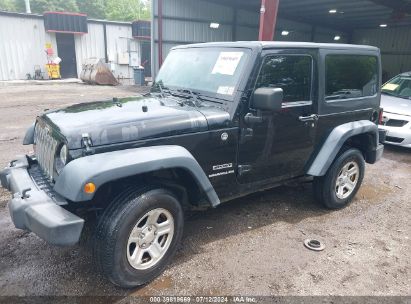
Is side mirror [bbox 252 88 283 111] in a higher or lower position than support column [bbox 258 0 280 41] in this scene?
lower

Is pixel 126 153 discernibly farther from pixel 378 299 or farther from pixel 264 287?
pixel 378 299

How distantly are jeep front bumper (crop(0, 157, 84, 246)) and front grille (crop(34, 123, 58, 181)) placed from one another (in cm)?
20

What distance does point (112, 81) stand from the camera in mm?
21031

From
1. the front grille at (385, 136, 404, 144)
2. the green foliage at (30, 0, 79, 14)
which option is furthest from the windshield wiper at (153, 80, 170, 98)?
the green foliage at (30, 0, 79, 14)

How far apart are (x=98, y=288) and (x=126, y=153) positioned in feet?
3.88

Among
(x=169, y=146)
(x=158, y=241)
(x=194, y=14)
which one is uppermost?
(x=194, y=14)

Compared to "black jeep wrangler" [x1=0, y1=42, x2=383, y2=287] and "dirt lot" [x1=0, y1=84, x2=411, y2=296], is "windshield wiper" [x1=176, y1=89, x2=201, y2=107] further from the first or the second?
"dirt lot" [x1=0, y1=84, x2=411, y2=296]

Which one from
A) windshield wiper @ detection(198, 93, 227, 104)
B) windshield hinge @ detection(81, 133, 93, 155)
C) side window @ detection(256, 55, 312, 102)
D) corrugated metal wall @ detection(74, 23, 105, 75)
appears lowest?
windshield hinge @ detection(81, 133, 93, 155)

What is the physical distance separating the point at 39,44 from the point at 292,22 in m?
16.7

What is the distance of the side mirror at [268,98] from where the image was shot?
3064mm

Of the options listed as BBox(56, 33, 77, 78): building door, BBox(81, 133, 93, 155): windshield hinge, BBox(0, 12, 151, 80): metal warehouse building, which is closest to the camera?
BBox(81, 133, 93, 155): windshield hinge

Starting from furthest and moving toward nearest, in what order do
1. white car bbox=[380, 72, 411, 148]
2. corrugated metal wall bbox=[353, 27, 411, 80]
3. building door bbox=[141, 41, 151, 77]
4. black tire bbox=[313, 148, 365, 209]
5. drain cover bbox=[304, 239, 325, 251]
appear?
1. building door bbox=[141, 41, 151, 77]
2. corrugated metal wall bbox=[353, 27, 411, 80]
3. white car bbox=[380, 72, 411, 148]
4. black tire bbox=[313, 148, 365, 209]
5. drain cover bbox=[304, 239, 325, 251]

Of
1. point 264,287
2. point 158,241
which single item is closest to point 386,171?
point 264,287

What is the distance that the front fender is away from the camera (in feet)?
7.75
